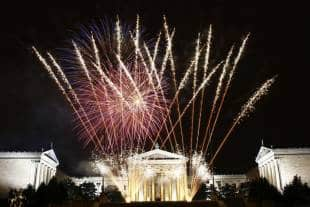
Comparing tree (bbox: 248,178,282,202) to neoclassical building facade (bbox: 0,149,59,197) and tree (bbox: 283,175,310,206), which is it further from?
neoclassical building facade (bbox: 0,149,59,197)

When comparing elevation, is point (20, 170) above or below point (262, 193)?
above

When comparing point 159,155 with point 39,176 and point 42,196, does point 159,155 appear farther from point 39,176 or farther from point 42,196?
point 42,196

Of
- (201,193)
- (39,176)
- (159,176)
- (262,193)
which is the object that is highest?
(159,176)

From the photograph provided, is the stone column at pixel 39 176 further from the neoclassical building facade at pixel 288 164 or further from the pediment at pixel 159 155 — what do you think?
the neoclassical building facade at pixel 288 164

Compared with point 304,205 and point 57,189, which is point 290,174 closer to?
point 304,205

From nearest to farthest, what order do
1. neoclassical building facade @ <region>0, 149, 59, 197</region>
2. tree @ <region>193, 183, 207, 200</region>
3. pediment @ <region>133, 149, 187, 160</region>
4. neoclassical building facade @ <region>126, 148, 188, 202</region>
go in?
neoclassical building facade @ <region>0, 149, 59, 197</region>, tree @ <region>193, 183, 207, 200</region>, pediment @ <region>133, 149, 187, 160</region>, neoclassical building facade @ <region>126, 148, 188, 202</region>

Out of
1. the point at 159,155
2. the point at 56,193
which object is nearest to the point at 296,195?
the point at 56,193

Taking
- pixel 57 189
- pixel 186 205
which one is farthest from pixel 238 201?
pixel 57 189

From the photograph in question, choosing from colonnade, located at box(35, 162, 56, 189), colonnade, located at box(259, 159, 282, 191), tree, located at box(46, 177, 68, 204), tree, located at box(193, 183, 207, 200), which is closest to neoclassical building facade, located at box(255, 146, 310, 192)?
colonnade, located at box(259, 159, 282, 191)
